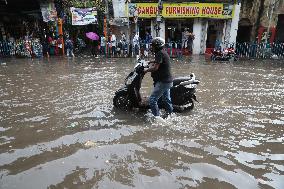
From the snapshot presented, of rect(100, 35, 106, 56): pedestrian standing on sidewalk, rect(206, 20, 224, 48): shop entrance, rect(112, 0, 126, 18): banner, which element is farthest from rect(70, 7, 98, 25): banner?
rect(206, 20, 224, 48): shop entrance

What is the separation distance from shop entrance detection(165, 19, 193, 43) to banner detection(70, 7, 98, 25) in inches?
237

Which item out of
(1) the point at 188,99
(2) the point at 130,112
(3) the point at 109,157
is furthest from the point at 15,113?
(1) the point at 188,99

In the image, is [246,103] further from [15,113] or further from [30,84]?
[30,84]

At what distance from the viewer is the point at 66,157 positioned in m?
4.76

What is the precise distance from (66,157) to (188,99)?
3.46 m

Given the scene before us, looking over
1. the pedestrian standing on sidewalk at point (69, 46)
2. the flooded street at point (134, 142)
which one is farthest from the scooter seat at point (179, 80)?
the pedestrian standing on sidewalk at point (69, 46)

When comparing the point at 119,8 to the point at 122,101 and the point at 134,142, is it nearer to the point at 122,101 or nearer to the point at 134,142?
the point at 122,101

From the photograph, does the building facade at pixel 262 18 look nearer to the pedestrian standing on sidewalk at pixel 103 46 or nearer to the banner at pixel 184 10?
the banner at pixel 184 10

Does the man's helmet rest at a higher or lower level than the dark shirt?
higher

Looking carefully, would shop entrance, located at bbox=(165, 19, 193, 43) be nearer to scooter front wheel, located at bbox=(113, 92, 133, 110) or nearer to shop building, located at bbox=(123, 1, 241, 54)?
shop building, located at bbox=(123, 1, 241, 54)

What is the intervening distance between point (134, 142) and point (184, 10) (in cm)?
1883

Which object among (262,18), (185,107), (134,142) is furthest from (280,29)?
(134,142)

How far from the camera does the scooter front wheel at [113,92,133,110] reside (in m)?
7.12

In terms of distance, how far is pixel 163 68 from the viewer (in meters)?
6.02
